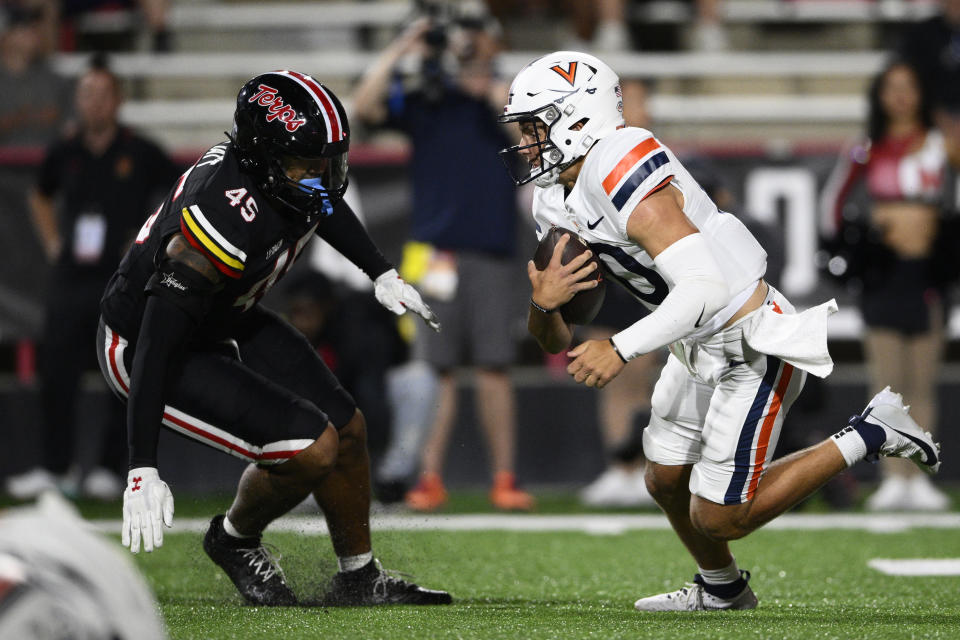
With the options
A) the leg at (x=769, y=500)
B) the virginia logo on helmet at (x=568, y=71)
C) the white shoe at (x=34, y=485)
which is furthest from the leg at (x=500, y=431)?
the virginia logo on helmet at (x=568, y=71)

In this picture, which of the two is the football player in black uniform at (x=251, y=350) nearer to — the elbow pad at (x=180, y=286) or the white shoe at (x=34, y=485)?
the elbow pad at (x=180, y=286)

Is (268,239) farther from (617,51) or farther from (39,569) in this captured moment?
(617,51)

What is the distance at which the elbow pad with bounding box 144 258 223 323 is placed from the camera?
10.4 ft

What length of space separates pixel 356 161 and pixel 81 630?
16.3 ft

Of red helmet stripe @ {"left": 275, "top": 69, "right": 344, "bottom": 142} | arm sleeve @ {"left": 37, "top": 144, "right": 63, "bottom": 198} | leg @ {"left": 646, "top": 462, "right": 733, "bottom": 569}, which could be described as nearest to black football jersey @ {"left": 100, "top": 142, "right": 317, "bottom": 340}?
red helmet stripe @ {"left": 275, "top": 69, "right": 344, "bottom": 142}

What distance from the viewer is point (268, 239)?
3373 mm

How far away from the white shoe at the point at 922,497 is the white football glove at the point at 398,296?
3.00 m

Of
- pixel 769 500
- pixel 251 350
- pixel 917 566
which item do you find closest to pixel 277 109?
pixel 251 350

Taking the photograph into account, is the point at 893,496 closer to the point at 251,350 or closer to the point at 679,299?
the point at 679,299

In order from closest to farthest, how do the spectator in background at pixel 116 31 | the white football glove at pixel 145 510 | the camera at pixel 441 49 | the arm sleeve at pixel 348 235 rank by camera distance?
1. the white football glove at pixel 145 510
2. the arm sleeve at pixel 348 235
3. the camera at pixel 441 49
4. the spectator in background at pixel 116 31

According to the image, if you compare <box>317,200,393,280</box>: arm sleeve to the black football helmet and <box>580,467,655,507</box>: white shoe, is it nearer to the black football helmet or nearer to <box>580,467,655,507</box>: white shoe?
the black football helmet

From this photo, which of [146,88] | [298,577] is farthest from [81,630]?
[146,88]

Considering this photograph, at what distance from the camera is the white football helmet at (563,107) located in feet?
11.1

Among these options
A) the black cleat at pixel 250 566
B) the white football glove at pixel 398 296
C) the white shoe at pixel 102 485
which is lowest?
the white shoe at pixel 102 485
